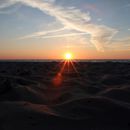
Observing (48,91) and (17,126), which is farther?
(48,91)

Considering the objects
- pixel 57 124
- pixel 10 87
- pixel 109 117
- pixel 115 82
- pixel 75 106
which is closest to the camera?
pixel 57 124

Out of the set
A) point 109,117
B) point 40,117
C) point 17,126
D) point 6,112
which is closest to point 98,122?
point 109,117

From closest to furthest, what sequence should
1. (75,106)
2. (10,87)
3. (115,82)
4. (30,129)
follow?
1. (30,129)
2. (75,106)
3. (10,87)
4. (115,82)

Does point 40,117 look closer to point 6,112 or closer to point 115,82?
point 6,112

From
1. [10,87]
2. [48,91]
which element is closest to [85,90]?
[48,91]

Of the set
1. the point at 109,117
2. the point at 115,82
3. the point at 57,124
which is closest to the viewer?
the point at 57,124

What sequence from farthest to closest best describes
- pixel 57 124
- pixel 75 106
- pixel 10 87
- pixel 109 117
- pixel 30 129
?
1. pixel 10 87
2. pixel 75 106
3. pixel 109 117
4. pixel 57 124
5. pixel 30 129

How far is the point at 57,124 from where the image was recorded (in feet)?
11.2

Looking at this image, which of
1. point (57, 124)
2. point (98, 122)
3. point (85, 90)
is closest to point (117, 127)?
point (98, 122)

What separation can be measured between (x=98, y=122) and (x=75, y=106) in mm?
758

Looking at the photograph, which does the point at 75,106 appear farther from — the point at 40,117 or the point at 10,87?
the point at 10,87

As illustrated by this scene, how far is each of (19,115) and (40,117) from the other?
0.32 meters

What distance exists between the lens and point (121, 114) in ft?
12.6

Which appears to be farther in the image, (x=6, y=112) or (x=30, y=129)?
(x=6, y=112)
